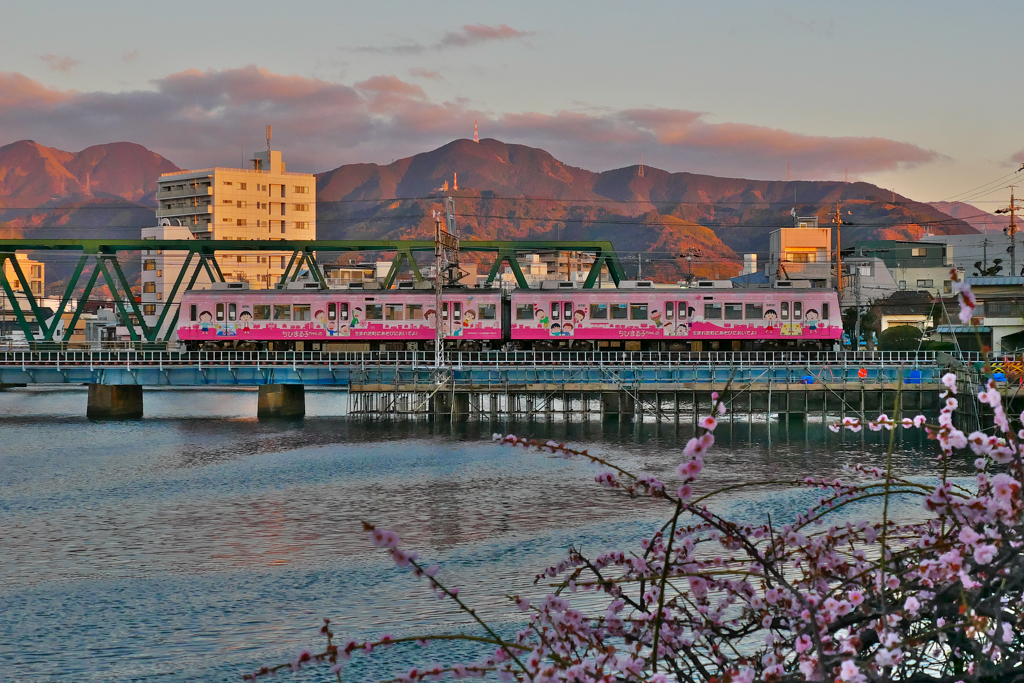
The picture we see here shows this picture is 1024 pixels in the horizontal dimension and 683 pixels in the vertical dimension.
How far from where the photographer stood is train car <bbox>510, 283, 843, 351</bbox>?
5784 cm

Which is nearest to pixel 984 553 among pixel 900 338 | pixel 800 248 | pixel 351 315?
pixel 351 315

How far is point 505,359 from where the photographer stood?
2283 inches

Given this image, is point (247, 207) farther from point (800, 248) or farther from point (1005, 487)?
point (1005, 487)

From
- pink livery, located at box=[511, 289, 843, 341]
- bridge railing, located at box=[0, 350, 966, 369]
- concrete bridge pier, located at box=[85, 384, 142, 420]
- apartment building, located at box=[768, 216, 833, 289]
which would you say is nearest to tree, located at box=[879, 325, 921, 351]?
bridge railing, located at box=[0, 350, 966, 369]

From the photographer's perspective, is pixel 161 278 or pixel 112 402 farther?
pixel 161 278

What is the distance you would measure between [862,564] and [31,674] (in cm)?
1440

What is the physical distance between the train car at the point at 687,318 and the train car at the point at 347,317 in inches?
114

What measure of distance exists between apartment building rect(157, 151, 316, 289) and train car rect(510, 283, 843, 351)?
69221 mm

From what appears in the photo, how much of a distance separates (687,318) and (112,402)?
3478 cm

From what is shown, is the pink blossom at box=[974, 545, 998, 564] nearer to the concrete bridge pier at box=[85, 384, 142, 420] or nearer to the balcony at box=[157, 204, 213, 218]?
the concrete bridge pier at box=[85, 384, 142, 420]

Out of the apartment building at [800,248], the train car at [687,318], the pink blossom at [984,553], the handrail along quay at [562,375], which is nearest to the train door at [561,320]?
the train car at [687,318]

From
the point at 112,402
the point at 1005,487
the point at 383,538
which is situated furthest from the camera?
the point at 112,402

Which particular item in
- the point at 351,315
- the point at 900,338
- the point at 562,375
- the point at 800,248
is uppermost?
the point at 800,248

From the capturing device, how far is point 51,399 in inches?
3388
